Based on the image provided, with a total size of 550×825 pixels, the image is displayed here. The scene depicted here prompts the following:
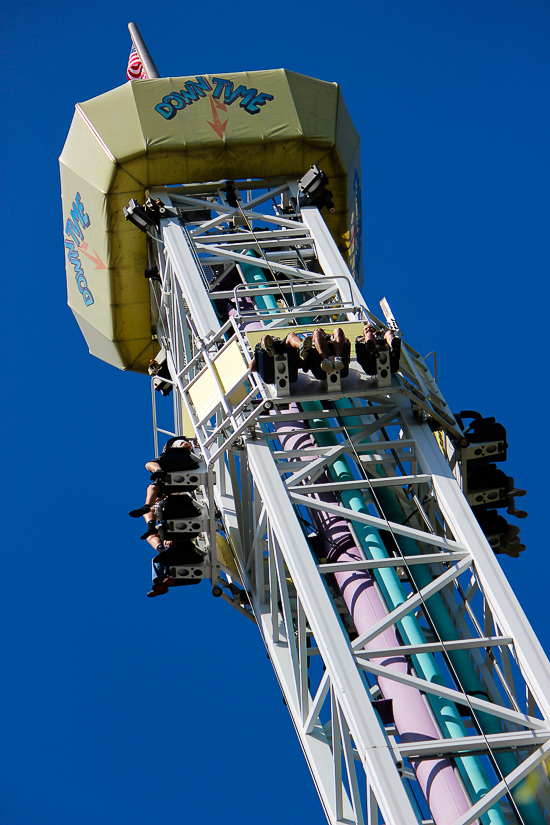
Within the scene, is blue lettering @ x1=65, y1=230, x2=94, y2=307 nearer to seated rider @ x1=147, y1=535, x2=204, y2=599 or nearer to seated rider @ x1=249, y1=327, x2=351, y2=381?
seated rider @ x1=147, y1=535, x2=204, y2=599

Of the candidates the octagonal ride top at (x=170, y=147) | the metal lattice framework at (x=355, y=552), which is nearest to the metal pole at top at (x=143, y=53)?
the octagonal ride top at (x=170, y=147)

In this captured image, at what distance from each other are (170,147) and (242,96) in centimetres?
243

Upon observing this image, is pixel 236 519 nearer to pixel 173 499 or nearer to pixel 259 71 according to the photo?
pixel 173 499

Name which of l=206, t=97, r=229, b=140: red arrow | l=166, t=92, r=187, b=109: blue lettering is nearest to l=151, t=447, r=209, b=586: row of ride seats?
l=206, t=97, r=229, b=140: red arrow

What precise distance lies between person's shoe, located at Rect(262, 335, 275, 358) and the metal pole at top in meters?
19.7

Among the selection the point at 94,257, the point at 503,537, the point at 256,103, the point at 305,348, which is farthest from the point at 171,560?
the point at 256,103

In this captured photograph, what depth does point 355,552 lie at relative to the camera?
922 inches

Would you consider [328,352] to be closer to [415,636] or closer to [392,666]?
[415,636]

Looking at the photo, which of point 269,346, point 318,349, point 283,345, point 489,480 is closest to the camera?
point 318,349

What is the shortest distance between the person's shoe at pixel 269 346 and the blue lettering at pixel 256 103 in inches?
449

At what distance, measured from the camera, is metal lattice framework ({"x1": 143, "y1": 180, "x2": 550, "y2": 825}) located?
1889 cm

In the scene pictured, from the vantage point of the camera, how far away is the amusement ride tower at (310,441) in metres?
19.3

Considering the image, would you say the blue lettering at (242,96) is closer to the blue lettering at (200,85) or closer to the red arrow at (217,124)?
the red arrow at (217,124)

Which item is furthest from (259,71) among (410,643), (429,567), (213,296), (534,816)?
(534,816)
